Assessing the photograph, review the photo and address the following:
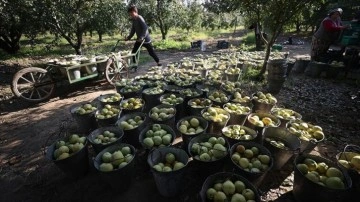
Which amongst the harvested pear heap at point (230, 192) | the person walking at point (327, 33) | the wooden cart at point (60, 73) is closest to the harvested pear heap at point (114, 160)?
the harvested pear heap at point (230, 192)

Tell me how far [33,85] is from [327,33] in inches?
352

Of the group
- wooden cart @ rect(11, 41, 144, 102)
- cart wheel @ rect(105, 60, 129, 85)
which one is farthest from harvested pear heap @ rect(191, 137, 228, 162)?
cart wheel @ rect(105, 60, 129, 85)

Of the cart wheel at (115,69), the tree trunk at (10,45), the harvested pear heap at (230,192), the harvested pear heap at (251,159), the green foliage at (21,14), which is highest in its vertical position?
the green foliage at (21,14)

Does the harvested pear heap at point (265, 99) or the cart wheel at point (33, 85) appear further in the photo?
the cart wheel at point (33, 85)

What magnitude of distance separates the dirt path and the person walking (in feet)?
4.05

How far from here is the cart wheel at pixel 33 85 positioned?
18.6 ft

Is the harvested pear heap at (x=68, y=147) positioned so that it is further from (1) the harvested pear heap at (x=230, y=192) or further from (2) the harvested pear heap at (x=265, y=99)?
(2) the harvested pear heap at (x=265, y=99)

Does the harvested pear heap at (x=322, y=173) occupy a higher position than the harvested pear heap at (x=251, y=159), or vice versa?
the harvested pear heap at (x=251, y=159)

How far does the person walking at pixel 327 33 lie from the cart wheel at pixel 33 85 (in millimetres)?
8476

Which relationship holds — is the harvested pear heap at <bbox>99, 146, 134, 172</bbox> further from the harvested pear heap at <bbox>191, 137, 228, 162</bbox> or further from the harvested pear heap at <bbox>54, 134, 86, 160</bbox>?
the harvested pear heap at <bbox>191, 137, 228, 162</bbox>

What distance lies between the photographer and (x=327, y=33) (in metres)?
7.69

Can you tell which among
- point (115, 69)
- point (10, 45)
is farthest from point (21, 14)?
point (10, 45)

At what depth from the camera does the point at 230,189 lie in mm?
2539

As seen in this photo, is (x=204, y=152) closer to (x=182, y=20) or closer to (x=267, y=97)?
(x=267, y=97)
